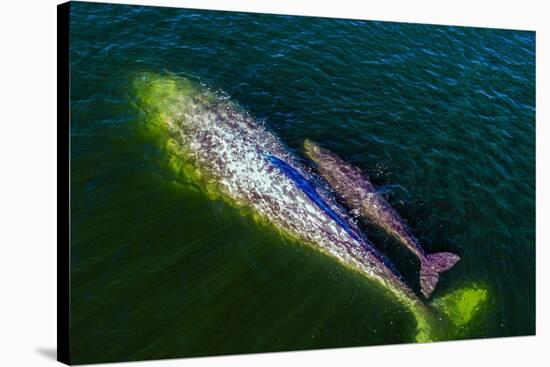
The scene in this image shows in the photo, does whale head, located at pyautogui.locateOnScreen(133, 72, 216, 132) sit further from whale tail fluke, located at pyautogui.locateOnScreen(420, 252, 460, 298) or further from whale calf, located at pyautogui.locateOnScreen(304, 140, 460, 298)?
whale tail fluke, located at pyautogui.locateOnScreen(420, 252, 460, 298)

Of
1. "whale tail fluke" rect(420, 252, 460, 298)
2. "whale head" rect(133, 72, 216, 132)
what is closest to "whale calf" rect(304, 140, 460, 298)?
"whale tail fluke" rect(420, 252, 460, 298)

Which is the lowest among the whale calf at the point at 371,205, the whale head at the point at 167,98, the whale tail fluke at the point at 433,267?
the whale tail fluke at the point at 433,267

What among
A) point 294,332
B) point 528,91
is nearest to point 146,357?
point 294,332

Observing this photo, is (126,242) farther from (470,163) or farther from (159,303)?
(470,163)

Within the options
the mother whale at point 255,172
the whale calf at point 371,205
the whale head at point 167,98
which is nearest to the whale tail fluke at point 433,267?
the whale calf at point 371,205

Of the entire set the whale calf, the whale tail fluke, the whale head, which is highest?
the whale head

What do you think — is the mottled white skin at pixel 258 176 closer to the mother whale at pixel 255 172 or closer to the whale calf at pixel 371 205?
the mother whale at pixel 255 172
